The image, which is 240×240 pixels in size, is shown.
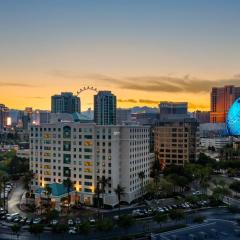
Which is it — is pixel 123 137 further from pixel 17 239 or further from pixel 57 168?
pixel 17 239

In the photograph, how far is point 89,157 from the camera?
64.9 meters

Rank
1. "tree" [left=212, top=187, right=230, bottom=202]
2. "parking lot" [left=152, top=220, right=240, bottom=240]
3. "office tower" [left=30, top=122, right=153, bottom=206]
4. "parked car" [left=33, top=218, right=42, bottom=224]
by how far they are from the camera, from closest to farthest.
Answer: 1. "parking lot" [left=152, top=220, right=240, bottom=240]
2. "parked car" [left=33, top=218, right=42, bottom=224]
3. "tree" [left=212, top=187, right=230, bottom=202]
4. "office tower" [left=30, top=122, right=153, bottom=206]

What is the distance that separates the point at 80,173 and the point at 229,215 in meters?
27.7

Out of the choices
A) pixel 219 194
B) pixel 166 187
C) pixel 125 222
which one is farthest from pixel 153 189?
pixel 125 222

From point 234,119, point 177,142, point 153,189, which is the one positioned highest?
point 234,119

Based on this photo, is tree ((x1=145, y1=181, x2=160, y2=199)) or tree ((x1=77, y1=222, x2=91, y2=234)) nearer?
tree ((x1=77, y1=222, x2=91, y2=234))

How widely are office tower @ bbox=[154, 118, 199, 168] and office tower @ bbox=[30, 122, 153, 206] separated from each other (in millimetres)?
33881

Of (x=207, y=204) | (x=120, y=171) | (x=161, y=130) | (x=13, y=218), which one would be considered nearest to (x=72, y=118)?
(x=120, y=171)

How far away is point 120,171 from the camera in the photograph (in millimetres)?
65438

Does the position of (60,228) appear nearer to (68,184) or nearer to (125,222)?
(125,222)

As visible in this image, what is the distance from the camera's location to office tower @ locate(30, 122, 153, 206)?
64.1 m

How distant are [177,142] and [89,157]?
43.6 metres

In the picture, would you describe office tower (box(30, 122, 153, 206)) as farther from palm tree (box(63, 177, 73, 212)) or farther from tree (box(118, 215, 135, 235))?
tree (box(118, 215, 135, 235))

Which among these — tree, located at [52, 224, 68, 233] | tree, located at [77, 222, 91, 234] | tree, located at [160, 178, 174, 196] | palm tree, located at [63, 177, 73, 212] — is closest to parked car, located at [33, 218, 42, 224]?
tree, located at [52, 224, 68, 233]
